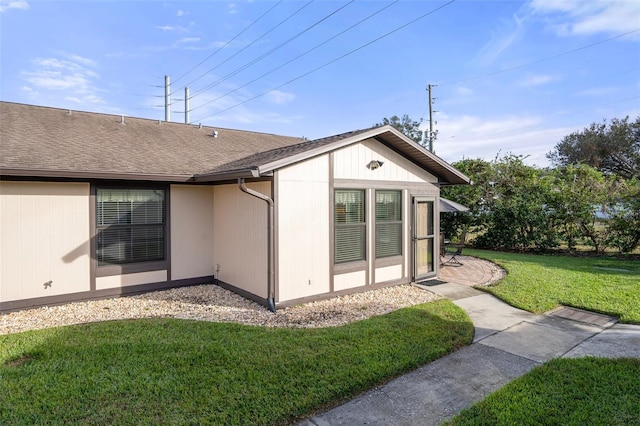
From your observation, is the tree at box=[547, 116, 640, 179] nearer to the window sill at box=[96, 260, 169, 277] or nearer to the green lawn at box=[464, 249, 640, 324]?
the green lawn at box=[464, 249, 640, 324]

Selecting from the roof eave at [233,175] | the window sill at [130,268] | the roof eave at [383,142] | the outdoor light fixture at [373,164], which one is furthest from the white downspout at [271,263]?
the window sill at [130,268]

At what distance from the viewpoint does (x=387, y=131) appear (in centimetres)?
728

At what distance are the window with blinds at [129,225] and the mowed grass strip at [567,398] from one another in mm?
6414

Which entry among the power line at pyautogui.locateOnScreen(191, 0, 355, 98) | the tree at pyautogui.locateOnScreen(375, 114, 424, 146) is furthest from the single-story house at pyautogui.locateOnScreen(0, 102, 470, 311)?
the tree at pyautogui.locateOnScreen(375, 114, 424, 146)

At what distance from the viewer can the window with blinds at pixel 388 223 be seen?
7.70m

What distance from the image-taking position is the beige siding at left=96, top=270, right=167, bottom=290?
6.81 meters

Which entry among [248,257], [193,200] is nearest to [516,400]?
[248,257]

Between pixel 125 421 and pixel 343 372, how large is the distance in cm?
204

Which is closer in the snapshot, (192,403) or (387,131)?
(192,403)

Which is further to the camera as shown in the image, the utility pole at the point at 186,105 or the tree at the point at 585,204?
the utility pole at the point at 186,105

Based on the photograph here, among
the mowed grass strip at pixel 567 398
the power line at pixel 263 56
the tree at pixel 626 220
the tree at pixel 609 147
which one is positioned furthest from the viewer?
the tree at pixel 609 147

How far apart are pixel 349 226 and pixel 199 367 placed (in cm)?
411

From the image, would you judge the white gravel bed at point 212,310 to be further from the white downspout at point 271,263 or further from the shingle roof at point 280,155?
the shingle roof at point 280,155

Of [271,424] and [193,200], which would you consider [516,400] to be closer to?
[271,424]
